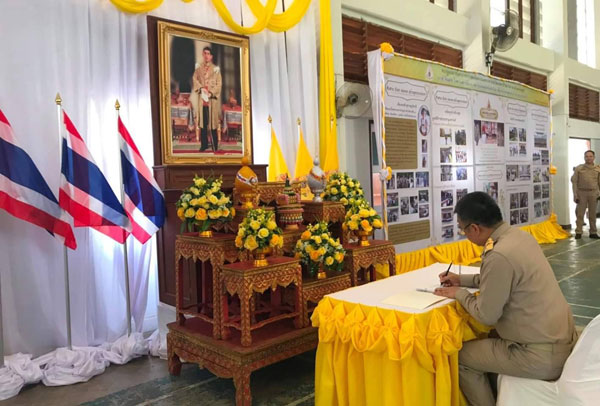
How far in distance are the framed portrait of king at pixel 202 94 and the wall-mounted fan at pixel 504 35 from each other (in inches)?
214

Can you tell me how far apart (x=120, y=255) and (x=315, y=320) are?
224 cm

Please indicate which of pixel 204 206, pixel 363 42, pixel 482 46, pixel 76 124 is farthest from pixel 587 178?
pixel 76 124

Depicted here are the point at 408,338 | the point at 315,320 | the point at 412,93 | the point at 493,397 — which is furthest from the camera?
the point at 412,93

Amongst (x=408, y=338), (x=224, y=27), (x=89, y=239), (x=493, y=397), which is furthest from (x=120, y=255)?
(x=493, y=397)

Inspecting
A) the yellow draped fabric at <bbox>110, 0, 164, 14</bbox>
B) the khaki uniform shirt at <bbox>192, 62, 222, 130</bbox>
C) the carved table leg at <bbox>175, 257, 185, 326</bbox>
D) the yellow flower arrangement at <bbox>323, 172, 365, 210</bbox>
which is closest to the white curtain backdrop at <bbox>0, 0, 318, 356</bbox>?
the yellow draped fabric at <bbox>110, 0, 164, 14</bbox>

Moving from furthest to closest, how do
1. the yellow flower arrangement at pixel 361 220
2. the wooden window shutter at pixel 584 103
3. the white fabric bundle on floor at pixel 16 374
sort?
the wooden window shutter at pixel 584 103, the yellow flower arrangement at pixel 361 220, the white fabric bundle on floor at pixel 16 374

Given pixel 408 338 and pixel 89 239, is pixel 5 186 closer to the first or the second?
pixel 89 239

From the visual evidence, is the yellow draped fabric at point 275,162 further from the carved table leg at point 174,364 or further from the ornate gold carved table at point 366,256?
the carved table leg at point 174,364

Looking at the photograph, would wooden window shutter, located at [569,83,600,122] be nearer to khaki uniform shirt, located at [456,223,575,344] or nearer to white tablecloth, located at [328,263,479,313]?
white tablecloth, located at [328,263,479,313]

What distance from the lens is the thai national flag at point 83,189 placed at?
361 centimetres

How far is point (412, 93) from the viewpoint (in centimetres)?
647

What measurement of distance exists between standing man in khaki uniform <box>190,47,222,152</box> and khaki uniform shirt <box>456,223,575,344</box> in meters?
2.97

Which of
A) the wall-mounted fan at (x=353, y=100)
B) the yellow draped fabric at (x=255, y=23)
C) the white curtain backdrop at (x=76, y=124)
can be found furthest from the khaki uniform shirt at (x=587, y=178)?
the white curtain backdrop at (x=76, y=124)

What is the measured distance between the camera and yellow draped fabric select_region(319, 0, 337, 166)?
556cm
